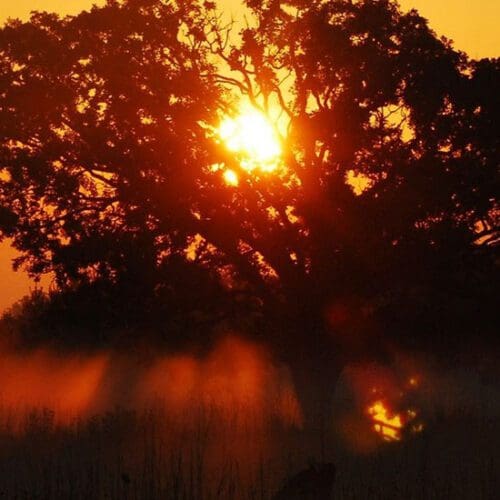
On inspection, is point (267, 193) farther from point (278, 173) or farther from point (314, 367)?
point (314, 367)

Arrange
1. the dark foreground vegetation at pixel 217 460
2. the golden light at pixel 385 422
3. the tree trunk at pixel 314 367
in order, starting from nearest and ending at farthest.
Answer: the dark foreground vegetation at pixel 217 460
the golden light at pixel 385 422
the tree trunk at pixel 314 367

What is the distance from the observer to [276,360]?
25969 millimetres

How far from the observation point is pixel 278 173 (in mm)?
23812

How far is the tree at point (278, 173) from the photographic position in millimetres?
22406

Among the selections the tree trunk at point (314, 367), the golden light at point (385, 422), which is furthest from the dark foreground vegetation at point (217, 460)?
the tree trunk at point (314, 367)

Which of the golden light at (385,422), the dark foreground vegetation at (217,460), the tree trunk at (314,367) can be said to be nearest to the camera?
the dark foreground vegetation at (217,460)

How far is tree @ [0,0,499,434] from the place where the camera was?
22.4 meters

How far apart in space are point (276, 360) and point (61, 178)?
24.9 feet

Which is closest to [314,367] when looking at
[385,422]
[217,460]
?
[385,422]

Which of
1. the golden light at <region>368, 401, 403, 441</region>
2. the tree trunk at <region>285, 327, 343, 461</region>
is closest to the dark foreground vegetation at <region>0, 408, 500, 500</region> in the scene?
the golden light at <region>368, 401, 403, 441</region>

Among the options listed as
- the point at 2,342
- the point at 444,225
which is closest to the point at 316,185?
the point at 444,225

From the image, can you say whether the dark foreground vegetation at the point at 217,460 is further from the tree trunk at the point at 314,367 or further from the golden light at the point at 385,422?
the tree trunk at the point at 314,367

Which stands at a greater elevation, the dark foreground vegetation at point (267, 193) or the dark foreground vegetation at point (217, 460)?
the dark foreground vegetation at point (267, 193)

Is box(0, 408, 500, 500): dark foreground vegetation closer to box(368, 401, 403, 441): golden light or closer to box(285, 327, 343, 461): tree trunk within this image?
box(368, 401, 403, 441): golden light
